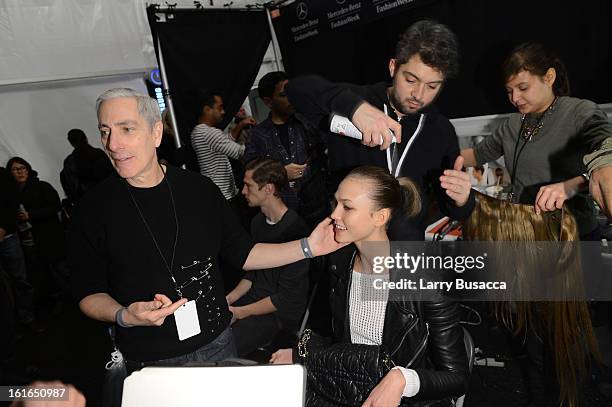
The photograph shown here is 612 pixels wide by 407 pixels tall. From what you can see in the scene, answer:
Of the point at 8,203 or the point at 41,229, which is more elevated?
the point at 8,203

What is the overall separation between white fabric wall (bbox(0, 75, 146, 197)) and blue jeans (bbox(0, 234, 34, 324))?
179 cm

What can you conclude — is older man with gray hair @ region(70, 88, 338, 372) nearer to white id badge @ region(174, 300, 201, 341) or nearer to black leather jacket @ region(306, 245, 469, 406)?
white id badge @ region(174, 300, 201, 341)

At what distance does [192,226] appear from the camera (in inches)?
61.9

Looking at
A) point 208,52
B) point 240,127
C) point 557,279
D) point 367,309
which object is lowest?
point 557,279

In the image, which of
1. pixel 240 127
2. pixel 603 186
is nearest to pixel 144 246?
pixel 603 186

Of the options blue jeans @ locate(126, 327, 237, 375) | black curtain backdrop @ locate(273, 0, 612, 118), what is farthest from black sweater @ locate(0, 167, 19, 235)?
black curtain backdrop @ locate(273, 0, 612, 118)

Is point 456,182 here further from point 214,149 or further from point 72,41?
point 72,41

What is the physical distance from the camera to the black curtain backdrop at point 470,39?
10.5 feet

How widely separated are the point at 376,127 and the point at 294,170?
6.50ft

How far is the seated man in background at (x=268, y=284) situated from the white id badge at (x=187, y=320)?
1.02m

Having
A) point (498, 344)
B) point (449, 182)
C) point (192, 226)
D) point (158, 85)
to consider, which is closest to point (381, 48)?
point (158, 85)

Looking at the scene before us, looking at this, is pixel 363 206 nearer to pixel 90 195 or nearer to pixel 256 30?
pixel 90 195

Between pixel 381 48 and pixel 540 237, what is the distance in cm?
292

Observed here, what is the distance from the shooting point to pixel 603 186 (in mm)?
1141
